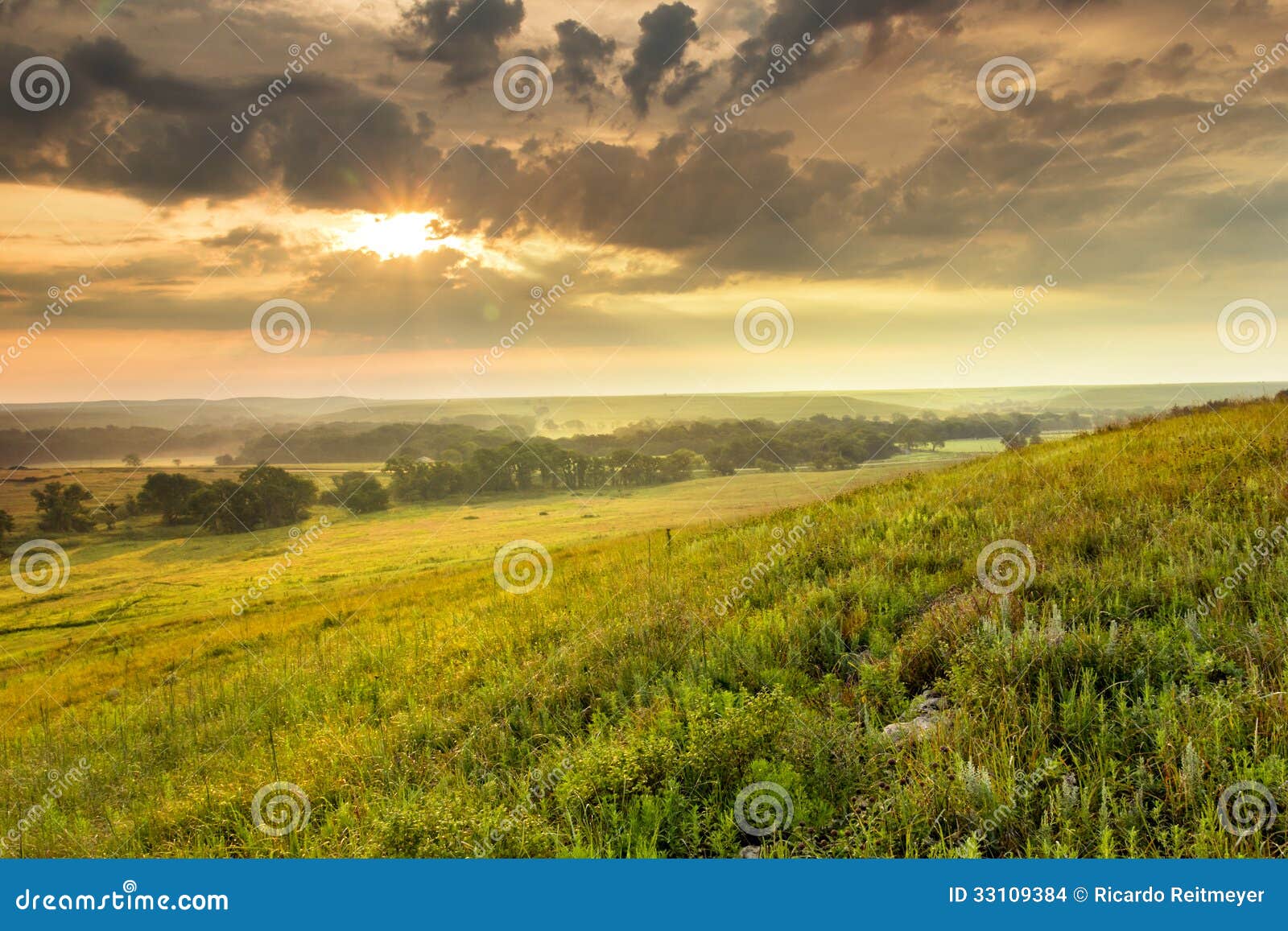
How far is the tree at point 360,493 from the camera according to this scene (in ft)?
313

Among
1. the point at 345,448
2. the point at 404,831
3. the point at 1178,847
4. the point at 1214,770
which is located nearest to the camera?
the point at 1178,847

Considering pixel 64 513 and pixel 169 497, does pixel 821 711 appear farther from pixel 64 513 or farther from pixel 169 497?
pixel 64 513

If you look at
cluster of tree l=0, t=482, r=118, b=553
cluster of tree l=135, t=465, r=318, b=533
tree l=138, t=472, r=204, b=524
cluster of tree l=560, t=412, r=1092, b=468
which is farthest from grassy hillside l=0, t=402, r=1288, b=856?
cluster of tree l=0, t=482, r=118, b=553

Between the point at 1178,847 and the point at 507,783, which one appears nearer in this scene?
the point at 1178,847

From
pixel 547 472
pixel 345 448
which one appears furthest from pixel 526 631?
pixel 345 448

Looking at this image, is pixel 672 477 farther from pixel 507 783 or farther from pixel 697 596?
pixel 507 783

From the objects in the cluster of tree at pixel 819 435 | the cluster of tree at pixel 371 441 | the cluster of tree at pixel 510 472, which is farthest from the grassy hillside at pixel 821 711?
the cluster of tree at pixel 371 441

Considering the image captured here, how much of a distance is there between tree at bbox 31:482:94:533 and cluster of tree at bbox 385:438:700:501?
45.0 meters

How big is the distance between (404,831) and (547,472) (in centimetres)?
8655

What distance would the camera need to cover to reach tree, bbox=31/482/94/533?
95375 mm

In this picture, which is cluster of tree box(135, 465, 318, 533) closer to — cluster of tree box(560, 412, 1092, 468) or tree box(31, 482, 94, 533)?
tree box(31, 482, 94, 533)

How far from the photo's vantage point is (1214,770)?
3.99 meters

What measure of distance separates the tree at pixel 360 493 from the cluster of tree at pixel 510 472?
2894 millimetres

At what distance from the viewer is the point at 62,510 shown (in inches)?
3797
